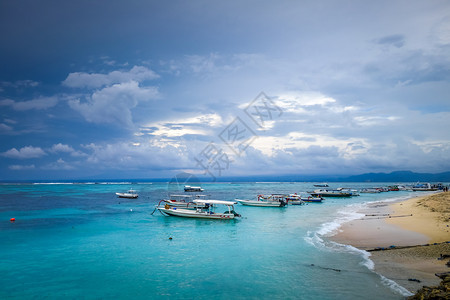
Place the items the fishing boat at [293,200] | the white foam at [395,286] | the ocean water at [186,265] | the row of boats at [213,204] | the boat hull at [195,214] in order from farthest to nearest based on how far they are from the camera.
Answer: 1. the fishing boat at [293,200]
2. the row of boats at [213,204]
3. the boat hull at [195,214]
4. the ocean water at [186,265]
5. the white foam at [395,286]

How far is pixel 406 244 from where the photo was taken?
63.0 ft

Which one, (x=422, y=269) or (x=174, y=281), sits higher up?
(x=422, y=269)

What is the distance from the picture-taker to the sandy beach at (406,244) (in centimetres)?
1341

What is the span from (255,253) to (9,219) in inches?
1368

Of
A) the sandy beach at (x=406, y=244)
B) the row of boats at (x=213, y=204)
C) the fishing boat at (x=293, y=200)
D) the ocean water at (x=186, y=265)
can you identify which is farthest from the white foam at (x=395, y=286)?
the fishing boat at (x=293, y=200)

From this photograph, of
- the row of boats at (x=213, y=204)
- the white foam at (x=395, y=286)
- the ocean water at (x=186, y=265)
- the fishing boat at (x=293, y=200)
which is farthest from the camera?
the fishing boat at (x=293, y=200)

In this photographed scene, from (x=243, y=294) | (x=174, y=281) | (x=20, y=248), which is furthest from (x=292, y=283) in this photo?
(x=20, y=248)

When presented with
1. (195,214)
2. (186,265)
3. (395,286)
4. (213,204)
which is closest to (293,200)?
(213,204)

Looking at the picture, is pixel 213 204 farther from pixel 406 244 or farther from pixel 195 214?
pixel 406 244

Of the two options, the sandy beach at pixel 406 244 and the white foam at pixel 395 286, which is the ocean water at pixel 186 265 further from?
the sandy beach at pixel 406 244

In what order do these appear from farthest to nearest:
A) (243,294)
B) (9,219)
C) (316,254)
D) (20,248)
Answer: (9,219)
(20,248)
(316,254)
(243,294)

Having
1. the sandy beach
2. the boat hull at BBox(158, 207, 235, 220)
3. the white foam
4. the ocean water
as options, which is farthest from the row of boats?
the white foam

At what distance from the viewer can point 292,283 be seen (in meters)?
14.1

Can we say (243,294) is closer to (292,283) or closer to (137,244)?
(292,283)
